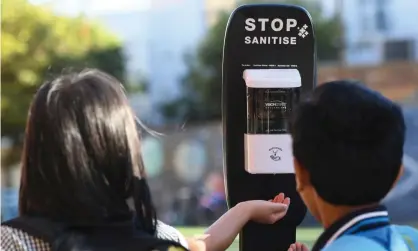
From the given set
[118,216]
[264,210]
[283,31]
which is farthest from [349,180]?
[283,31]

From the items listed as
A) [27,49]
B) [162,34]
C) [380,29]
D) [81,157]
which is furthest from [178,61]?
[81,157]

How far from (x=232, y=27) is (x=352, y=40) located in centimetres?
1661

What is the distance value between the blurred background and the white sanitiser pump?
270 inches

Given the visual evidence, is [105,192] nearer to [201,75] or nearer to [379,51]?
[201,75]

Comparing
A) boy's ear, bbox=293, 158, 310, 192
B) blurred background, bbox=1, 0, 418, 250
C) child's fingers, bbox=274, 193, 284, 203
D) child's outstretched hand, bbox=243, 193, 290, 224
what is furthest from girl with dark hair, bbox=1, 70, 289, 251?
blurred background, bbox=1, 0, 418, 250

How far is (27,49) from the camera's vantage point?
12.1 m

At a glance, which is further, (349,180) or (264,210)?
(264,210)

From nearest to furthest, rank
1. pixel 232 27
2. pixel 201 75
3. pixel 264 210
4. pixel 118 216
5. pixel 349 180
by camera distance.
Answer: pixel 349 180
pixel 118 216
pixel 264 210
pixel 232 27
pixel 201 75

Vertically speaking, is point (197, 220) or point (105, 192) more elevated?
point (105, 192)

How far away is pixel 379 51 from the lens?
18406 millimetres

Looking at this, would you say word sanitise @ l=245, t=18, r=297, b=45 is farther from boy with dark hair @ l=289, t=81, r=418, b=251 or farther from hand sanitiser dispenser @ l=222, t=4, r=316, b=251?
boy with dark hair @ l=289, t=81, r=418, b=251

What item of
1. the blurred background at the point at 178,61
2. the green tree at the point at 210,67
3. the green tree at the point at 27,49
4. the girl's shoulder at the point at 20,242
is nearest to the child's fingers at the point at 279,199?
the girl's shoulder at the point at 20,242

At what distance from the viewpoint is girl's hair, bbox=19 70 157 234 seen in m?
1.39

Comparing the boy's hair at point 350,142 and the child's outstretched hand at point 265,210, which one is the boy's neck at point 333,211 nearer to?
the boy's hair at point 350,142
